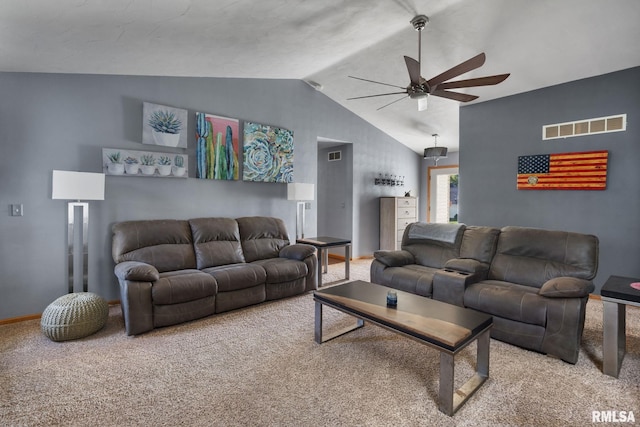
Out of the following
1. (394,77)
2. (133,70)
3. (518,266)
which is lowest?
(518,266)

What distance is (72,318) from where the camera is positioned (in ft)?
8.98

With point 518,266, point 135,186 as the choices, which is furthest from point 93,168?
point 518,266

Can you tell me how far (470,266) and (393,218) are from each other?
3.53m

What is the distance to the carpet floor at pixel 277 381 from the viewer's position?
72.4 inches

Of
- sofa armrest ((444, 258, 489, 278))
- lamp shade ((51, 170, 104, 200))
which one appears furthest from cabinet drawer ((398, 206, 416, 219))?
lamp shade ((51, 170, 104, 200))

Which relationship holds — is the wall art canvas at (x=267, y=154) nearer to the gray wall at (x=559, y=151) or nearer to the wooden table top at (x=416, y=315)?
the wooden table top at (x=416, y=315)

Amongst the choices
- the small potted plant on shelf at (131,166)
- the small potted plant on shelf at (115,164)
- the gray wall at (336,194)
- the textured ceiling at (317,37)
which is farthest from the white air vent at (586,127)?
the small potted plant on shelf at (115,164)

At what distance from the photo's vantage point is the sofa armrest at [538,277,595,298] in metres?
2.38

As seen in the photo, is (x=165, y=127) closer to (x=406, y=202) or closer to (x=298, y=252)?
(x=298, y=252)

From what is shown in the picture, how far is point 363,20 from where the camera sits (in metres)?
3.30

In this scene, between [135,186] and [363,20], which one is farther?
[135,186]

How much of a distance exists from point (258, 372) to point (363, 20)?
3.46 m

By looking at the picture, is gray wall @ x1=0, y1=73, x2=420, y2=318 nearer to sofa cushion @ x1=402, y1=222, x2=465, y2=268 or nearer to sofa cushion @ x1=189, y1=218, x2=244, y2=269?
sofa cushion @ x1=189, y1=218, x2=244, y2=269

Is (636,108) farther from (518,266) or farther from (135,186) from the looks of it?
(135,186)
